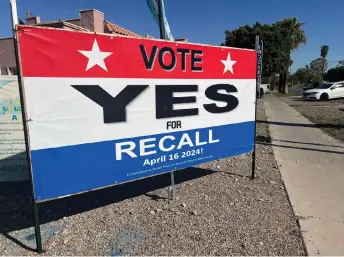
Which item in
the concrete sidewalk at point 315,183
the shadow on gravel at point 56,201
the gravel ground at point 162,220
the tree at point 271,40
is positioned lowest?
the concrete sidewalk at point 315,183

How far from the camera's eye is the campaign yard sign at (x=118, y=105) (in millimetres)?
2881

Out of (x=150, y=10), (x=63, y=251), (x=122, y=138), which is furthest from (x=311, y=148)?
(x=63, y=251)

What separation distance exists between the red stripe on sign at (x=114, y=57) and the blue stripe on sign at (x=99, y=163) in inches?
29.2

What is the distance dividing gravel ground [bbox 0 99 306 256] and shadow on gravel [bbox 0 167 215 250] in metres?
A: 0.01

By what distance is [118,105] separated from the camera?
3.39m

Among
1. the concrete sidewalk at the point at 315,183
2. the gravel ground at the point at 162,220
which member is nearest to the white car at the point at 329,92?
the concrete sidewalk at the point at 315,183

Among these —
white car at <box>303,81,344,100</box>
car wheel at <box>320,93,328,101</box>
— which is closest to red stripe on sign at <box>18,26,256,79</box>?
white car at <box>303,81,344,100</box>

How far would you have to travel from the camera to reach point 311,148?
743cm

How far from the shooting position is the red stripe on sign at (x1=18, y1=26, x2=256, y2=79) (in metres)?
2.78

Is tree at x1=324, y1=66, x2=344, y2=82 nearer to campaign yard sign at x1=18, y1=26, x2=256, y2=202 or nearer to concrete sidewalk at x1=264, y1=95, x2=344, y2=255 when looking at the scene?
concrete sidewalk at x1=264, y1=95, x2=344, y2=255

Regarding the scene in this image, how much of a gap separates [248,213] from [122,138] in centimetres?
180

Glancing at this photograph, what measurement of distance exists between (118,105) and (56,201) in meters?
1.82

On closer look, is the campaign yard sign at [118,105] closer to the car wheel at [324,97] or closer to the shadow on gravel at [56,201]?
the shadow on gravel at [56,201]

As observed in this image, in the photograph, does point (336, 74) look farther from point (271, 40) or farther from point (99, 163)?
point (99, 163)
